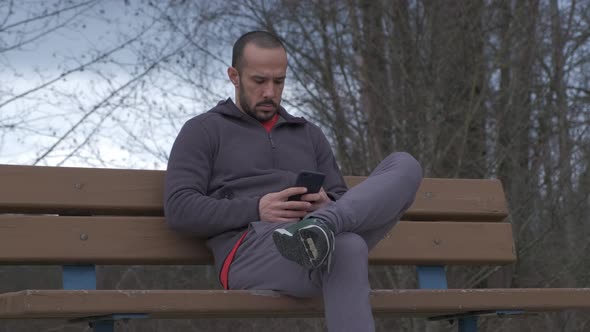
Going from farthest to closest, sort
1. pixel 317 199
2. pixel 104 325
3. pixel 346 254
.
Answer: pixel 317 199
pixel 104 325
pixel 346 254

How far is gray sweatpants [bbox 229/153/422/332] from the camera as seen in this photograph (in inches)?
127

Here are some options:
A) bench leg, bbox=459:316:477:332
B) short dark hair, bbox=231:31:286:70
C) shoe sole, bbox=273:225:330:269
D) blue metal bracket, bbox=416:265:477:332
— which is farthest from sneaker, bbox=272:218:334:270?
Answer: blue metal bracket, bbox=416:265:477:332

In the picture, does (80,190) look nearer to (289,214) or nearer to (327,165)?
(289,214)

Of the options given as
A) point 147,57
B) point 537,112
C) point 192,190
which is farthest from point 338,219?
point 537,112

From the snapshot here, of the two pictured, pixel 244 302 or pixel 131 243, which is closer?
pixel 244 302

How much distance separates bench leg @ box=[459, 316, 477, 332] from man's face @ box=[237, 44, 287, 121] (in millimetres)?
1108

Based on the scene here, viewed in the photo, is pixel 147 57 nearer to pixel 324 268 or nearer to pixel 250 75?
pixel 250 75

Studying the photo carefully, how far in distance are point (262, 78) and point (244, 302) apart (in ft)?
2.94

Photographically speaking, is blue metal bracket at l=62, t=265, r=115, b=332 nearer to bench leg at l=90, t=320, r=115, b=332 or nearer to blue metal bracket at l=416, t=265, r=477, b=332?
bench leg at l=90, t=320, r=115, b=332

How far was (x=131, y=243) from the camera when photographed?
392cm

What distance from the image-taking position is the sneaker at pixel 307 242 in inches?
123

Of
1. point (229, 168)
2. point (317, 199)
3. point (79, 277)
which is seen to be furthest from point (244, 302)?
point (79, 277)

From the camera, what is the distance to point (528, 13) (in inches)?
249

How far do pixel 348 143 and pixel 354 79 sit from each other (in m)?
0.37
